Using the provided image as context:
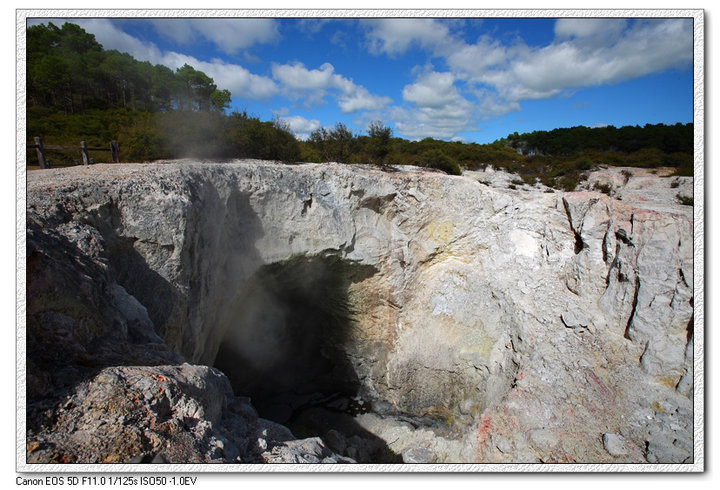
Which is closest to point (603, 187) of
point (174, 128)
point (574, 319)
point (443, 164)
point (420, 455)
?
point (443, 164)

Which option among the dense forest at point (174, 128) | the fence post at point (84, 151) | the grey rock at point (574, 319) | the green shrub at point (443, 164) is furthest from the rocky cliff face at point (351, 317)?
the green shrub at point (443, 164)

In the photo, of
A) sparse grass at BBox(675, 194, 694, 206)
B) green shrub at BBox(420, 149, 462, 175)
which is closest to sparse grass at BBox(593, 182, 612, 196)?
sparse grass at BBox(675, 194, 694, 206)

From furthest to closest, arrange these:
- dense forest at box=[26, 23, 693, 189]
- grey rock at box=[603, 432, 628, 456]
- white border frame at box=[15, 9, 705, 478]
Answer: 1. dense forest at box=[26, 23, 693, 189]
2. grey rock at box=[603, 432, 628, 456]
3. white border frame at box=[15, 9, 705, 478]

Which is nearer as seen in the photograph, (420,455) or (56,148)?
(56,148)

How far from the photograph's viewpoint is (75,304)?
3141 mm

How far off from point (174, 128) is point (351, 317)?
793 cm

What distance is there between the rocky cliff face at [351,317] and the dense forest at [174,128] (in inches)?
71.1

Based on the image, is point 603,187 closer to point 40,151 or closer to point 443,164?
point 443,164

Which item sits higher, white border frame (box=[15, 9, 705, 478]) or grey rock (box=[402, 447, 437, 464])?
white border frame (box=[15, 9, 705, 478])

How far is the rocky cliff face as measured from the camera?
9.83 feet

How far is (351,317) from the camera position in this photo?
10.5 m

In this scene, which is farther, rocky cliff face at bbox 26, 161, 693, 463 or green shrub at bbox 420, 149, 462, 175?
green shrub at bbox 420, 149, 462, 175

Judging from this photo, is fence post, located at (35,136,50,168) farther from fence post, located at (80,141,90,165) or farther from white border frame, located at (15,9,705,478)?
white border frame, located at (15,9,705,478)

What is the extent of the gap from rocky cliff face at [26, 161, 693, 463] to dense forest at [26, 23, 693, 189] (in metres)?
1.81
